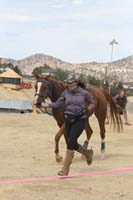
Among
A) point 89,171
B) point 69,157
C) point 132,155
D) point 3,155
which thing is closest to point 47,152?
point 3,155

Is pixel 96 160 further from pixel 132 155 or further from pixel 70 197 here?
pixel 70 197

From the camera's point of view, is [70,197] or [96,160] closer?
[70,197]

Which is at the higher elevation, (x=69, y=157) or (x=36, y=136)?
(x=69, y=157)

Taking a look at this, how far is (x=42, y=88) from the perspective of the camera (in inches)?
390

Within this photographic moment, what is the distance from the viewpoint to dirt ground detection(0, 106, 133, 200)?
753cm

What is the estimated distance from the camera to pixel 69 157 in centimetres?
881

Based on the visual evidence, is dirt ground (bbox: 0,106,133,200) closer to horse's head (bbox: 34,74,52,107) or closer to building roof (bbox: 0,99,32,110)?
horse's head (bbox: 34,74,52,107)

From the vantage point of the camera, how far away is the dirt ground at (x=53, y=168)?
7529 millimetres

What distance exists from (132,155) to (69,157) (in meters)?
3.77

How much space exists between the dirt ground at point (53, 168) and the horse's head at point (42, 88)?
1.35 meters

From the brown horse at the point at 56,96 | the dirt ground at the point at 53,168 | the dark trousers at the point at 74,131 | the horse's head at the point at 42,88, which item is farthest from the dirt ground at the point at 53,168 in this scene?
the horse's head at the point at 42,88

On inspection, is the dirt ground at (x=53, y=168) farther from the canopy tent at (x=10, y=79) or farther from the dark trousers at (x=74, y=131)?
the canopy tent at (x=10, y=79)

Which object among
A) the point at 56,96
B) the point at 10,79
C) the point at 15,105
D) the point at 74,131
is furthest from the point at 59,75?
the point at 74,131

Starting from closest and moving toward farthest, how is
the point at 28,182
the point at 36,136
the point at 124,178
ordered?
the point at 28,182
the point at 124,178
the point at 36,136
